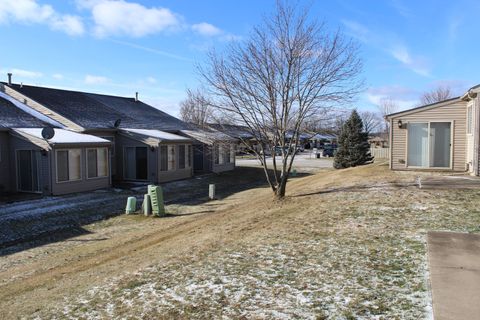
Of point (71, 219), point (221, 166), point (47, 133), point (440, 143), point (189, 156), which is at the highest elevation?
point (47, 133)

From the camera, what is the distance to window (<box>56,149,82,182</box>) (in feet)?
56.7

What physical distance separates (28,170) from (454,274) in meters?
17.0

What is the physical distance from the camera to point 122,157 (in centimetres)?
2280

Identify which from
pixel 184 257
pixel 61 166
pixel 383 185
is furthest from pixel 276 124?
pixel 61 166

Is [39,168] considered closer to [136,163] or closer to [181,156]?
[136,163]

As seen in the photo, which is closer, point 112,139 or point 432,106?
point 432,106

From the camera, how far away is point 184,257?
7102mm

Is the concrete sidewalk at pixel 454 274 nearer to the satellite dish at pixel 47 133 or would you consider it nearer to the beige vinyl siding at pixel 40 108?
the satellite dish at pixel 47 133

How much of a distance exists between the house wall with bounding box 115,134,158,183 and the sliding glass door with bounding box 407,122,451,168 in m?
12.4

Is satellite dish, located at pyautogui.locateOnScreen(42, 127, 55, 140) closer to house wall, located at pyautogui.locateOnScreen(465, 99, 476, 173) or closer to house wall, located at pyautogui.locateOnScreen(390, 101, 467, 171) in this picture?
house wall, located at pyautogui.locateOnScreen(390, 101, 467, 171)

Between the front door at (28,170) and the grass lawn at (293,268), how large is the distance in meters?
10.0

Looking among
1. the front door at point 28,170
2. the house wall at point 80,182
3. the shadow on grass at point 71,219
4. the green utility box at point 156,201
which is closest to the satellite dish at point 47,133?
the house wall at point 80,182

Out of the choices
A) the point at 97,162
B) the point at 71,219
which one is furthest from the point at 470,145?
the point at 97,162

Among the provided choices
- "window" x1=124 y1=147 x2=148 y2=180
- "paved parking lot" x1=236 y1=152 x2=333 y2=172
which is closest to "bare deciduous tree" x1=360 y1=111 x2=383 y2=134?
"paved parking lot" x1=236 y1=152 x2=333 y2=172
